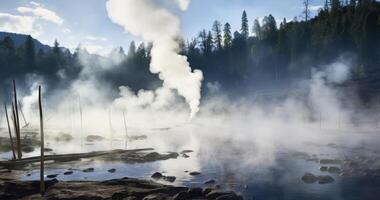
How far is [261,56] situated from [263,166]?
352ft

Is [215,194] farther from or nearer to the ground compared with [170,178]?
farther from the ground

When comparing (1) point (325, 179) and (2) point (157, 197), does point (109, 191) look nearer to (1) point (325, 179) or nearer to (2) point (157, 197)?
(2) point (157, 197)

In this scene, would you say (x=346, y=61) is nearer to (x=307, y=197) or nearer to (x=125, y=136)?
(x=125, y=136)

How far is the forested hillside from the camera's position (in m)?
126

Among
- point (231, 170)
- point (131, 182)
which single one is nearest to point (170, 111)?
point (231, 170)

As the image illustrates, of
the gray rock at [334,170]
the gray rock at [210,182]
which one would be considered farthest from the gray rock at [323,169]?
the gray rock at [210,182]

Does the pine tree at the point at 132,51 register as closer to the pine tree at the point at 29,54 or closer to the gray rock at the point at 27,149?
the pine tree at the point at 29,54

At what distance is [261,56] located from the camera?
155 metres

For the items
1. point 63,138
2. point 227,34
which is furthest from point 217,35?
point 63,138

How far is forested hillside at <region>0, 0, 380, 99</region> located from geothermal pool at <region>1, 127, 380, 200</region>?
5328 centimetres

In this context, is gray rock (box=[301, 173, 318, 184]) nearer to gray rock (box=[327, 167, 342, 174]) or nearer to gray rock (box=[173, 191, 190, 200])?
gray rock (box=[327, 167, 342, 174])

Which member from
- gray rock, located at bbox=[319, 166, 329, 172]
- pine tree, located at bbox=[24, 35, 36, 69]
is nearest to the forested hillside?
pine tree, located at bbox=[24, 35, 36, 69]

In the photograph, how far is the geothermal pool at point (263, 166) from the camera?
39.4 meters

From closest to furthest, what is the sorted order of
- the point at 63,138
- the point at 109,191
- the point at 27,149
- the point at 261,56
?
the point at 109,191 < the point at 27,149 < the point at 63,138 < the point at 261,56
